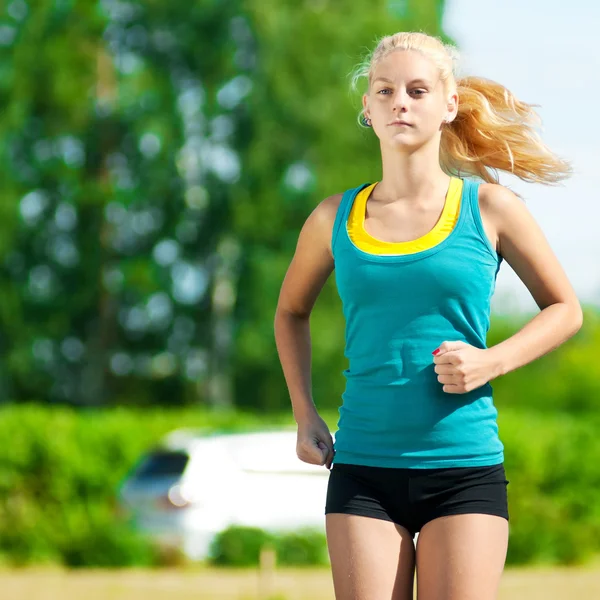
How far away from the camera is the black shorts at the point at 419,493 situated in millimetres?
2699

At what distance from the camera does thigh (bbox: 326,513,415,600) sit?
270 cm

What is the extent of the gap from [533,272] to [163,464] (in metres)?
9.57

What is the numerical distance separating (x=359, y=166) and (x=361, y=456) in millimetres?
22348

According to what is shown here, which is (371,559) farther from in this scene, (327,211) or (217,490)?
(217,490)

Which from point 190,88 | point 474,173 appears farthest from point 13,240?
point 474,173

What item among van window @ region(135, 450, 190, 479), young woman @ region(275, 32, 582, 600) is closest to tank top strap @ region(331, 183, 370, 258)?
young woman @ region(275, 32, 582, 600)

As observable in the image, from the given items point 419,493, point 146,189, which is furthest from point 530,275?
point 146,189

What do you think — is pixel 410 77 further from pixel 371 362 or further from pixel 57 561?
pixel 57 561

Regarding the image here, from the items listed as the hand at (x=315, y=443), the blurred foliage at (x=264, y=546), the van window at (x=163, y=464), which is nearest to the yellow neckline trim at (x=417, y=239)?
the hand at (x=315, y=443)

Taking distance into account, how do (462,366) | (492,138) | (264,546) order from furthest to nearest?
(264,546) → (492,138) → (462,366)

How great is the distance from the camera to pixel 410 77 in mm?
2842

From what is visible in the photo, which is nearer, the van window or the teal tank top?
the teal tank top

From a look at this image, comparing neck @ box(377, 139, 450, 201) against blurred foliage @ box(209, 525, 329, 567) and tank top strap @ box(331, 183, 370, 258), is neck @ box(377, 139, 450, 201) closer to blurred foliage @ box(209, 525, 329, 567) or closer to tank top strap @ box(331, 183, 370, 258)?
tank top strap @ box(331, 183, 370, 258)

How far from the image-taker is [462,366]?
2.64 meters
